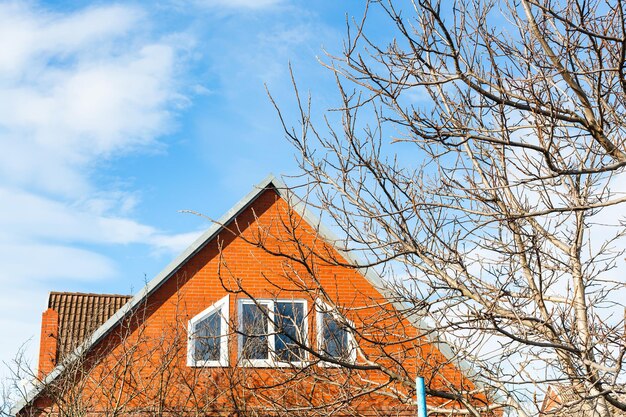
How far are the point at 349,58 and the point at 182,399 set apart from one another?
8.01 m

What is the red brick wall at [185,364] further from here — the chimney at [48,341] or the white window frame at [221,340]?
the chimney at [48,341]

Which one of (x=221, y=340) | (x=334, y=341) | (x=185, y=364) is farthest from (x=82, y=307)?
(x=334, y=341)

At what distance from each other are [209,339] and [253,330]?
882mm

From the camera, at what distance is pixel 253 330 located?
12344mm

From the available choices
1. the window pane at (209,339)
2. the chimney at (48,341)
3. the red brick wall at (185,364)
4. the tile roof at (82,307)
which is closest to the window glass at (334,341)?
the red brick wall at (185,364)

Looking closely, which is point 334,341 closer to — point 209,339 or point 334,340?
point 334,340

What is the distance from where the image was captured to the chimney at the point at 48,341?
13.5 meters

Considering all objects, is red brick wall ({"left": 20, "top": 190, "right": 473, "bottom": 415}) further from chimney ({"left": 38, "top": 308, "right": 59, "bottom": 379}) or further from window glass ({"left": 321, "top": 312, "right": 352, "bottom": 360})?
chimney ({"left": 38, "top": 308, "right": 59, "bottom": 379})

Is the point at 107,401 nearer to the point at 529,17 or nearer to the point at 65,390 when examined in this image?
the point at 65,390

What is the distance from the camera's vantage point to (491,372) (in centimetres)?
707

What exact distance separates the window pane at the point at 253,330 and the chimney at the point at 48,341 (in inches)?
144

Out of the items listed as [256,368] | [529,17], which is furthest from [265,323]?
[529,17]

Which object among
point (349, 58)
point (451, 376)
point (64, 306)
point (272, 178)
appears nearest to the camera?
point (349, 58)

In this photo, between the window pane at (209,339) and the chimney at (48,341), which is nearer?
the window pane at (209,339)
